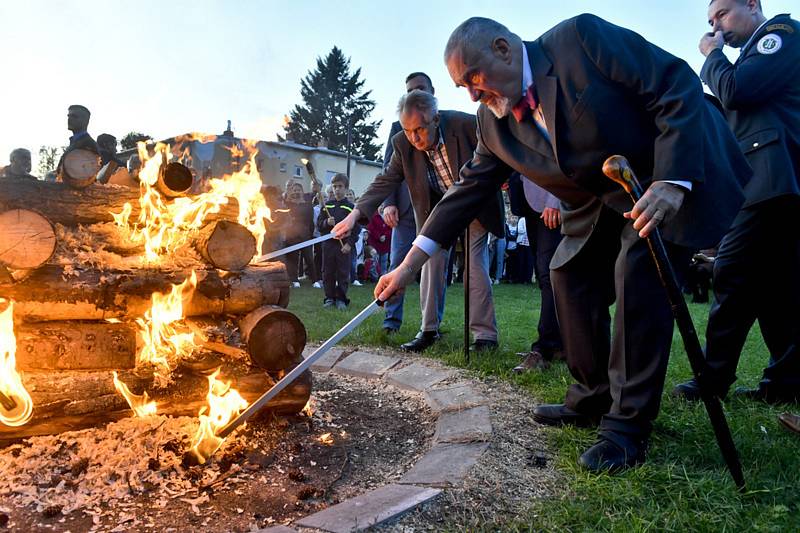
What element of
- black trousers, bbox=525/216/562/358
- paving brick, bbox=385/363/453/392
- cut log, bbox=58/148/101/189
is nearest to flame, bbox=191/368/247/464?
paving brick, bbox=385/363/453/392

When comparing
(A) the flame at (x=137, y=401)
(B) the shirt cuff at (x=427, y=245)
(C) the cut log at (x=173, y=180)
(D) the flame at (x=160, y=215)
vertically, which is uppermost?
(C) the cut log at (x=173, y=180)

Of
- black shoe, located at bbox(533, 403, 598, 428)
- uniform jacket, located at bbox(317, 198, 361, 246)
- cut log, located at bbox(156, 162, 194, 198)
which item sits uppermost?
uniform jacket, located at bbox(317, 198, 361, 246)

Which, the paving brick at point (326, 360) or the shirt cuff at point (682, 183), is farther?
the paving brick at point (326, 360)

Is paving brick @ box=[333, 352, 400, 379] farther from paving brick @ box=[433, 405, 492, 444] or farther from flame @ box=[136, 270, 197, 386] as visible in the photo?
flame @ box=[136, 270, 197, 386]

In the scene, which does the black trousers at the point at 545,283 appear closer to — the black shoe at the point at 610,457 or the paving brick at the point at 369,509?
the black shoe at the point at 610,457

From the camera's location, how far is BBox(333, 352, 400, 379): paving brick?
391 cm

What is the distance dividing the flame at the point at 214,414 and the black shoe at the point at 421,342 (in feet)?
6.04

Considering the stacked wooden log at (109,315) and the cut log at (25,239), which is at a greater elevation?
the cut log at (25,239)

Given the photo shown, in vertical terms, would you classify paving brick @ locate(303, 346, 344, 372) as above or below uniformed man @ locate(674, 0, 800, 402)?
below

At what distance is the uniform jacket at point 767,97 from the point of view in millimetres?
2922

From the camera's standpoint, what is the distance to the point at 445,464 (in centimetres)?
224

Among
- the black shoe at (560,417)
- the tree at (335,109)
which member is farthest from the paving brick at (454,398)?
the tree at (335,109)

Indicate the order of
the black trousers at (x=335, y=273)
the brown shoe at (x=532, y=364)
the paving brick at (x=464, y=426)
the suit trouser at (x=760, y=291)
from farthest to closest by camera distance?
the black trousers at (x=335, y=273), the brown shoe at (x=532, y=364), the suit trouser at (x=760, y=291), the paving brick at (x=464, y=426)

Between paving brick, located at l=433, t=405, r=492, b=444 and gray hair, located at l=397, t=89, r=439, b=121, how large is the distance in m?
2.22
